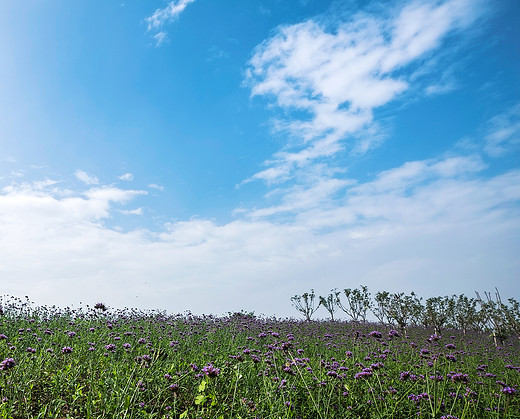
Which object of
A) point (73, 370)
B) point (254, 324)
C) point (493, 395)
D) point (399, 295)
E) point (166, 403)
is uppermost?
point (399, 295)

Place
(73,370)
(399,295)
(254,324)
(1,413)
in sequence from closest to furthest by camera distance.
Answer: (1,413) → (73,370) → (254,324) → (399,295)

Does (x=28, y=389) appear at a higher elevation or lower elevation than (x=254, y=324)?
lower

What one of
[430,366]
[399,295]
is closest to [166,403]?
[430,366]

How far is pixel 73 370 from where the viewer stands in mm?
5449

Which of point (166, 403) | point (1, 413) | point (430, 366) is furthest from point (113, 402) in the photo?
point (430, 366)

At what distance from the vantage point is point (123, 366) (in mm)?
5742

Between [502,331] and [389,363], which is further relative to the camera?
[502,331]

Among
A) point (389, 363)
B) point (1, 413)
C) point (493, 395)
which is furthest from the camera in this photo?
point (389, 363)

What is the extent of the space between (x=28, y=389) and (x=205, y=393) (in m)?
2.43

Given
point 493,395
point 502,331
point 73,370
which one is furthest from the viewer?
point 502,331

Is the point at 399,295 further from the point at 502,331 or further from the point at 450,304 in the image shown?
the point at 502,331

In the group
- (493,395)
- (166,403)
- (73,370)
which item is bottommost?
(493,395)

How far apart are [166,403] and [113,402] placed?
2.83 ft

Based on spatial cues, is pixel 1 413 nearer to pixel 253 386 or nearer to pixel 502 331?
pixel 253 386
